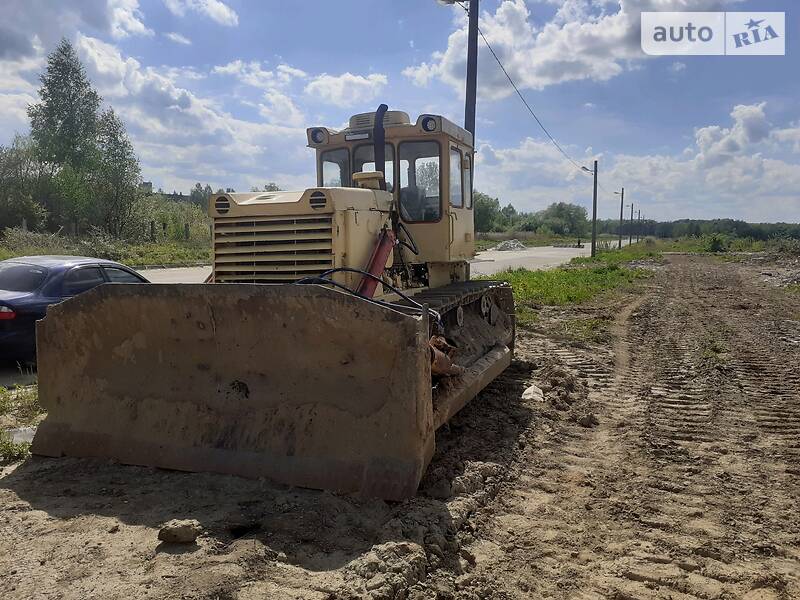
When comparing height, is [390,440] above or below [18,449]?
above

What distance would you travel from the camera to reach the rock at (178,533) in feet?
10.9

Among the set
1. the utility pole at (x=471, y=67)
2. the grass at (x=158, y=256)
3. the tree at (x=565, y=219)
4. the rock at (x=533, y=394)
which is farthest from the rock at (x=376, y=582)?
the tree at (x=565, y=219)

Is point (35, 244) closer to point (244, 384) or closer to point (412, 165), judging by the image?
point (412, 165)

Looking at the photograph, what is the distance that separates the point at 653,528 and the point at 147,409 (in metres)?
3.36

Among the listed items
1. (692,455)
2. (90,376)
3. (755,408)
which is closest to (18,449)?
(90,376)

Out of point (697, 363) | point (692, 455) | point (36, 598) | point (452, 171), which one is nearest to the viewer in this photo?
point (36, 598)

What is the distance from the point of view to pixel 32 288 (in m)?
8.29

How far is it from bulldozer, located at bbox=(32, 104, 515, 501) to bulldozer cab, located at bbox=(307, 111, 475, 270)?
941 mm

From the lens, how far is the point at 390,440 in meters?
4.03

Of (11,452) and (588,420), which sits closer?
(11,452)

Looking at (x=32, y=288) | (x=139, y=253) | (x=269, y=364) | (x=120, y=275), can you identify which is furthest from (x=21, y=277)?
(x=139, y=253)

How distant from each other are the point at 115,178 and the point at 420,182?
1387 inches

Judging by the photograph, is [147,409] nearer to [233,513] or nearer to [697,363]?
[233,513]

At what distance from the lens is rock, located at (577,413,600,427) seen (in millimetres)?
6062
